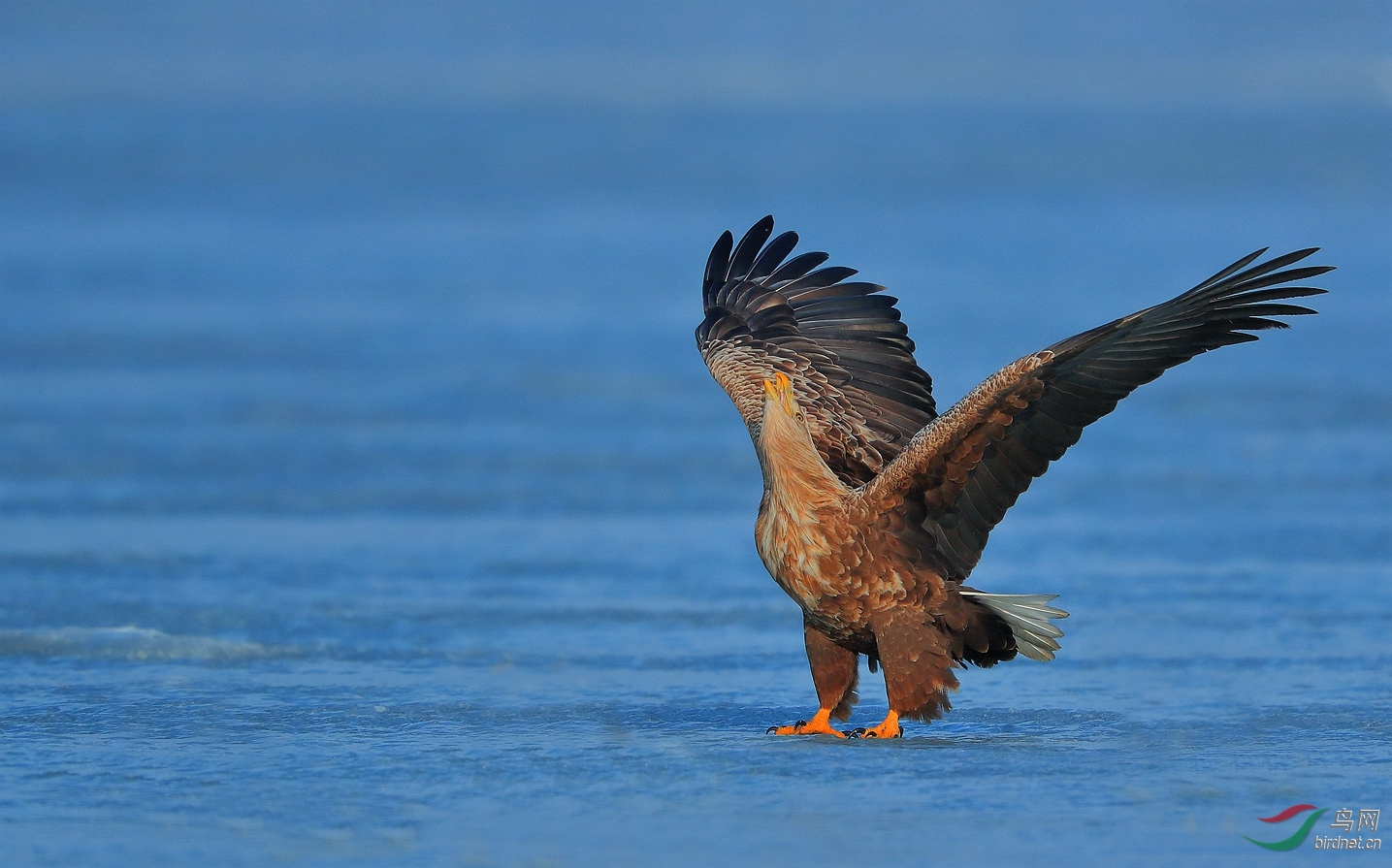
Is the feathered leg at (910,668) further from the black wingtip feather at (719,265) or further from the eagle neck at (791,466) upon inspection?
the black wingtip feather at (719,265)

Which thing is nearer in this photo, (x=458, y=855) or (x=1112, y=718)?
(x=458, y=855)

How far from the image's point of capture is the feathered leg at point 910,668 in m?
6.20

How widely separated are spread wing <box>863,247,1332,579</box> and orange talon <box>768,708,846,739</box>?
73 centimetres

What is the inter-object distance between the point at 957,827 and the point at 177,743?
2.49 m

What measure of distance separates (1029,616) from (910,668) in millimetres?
493

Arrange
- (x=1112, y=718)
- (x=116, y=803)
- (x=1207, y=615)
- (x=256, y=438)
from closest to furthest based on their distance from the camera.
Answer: (x=116, y=803) < (x=1112, y=718) < (x=1207, y=615) < (x=256, y=438)

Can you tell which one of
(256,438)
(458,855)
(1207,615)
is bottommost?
(458,855)

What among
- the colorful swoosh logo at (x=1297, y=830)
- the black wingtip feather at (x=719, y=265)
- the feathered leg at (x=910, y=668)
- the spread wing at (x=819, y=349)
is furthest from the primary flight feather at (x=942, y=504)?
the black wingtip feather at (x=719, y=265)

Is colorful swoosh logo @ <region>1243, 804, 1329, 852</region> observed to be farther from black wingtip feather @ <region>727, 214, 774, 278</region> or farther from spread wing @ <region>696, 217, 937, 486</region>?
black wingtip feather @ <region>727, 214, 774, 278</region>

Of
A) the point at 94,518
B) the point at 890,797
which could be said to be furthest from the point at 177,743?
the point at 94,518

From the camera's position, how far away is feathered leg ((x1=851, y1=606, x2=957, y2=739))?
20.4 feet

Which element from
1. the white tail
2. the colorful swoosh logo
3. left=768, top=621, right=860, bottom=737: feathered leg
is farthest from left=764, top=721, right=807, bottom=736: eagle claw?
the colorful swoosh logo

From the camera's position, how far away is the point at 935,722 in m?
6.61

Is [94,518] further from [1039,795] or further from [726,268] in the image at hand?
[1039,795]
